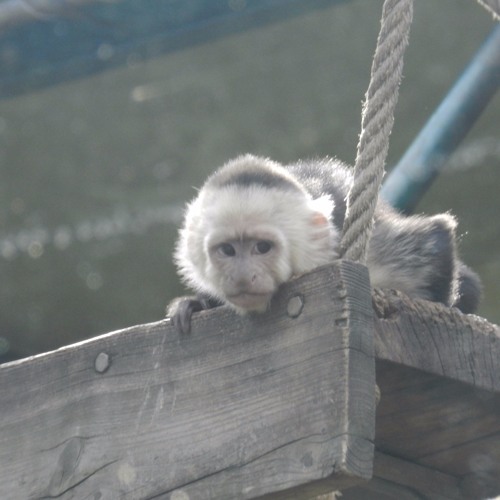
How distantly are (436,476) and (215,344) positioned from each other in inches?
27.1

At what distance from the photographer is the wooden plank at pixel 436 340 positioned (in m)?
2.09

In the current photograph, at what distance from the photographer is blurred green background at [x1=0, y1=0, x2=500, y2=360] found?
4582mm

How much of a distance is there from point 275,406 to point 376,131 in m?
0.58

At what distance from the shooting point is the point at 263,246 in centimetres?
271

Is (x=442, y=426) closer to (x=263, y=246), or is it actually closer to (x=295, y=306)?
(x=295, y=306)

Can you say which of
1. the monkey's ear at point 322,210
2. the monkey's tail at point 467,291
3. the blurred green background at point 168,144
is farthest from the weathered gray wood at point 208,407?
the blurred green background at point 168,144

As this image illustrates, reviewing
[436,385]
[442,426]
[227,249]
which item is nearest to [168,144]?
[227,249]

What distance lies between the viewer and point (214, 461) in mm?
2068

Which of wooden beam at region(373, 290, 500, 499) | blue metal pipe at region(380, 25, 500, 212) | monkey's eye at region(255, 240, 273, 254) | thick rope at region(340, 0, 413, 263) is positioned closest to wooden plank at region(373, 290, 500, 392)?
wooden beam at region(373, 290, 500, 499)

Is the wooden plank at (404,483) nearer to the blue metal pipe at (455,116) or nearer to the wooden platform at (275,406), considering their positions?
the wooden platform at (275,406)

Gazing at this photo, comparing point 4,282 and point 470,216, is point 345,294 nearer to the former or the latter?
point 470,216

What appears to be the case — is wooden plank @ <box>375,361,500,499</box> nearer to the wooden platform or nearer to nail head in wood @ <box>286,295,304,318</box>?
the wooden platform

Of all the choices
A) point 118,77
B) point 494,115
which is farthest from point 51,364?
point 494,115

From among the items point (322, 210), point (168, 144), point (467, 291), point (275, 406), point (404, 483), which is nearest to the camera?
point (275, 406)
